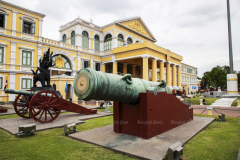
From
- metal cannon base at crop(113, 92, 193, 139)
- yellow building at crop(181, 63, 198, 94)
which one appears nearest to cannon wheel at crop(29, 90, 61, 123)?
metal cannon base at crop(113, 92, 193, 139)

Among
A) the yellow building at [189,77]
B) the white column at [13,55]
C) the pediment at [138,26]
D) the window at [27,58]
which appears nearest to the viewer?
the white column at [13,55]

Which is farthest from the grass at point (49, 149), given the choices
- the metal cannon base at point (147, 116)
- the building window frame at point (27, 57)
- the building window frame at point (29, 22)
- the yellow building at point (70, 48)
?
the building window frame at point (29, 22)

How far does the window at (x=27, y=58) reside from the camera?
17172 mm

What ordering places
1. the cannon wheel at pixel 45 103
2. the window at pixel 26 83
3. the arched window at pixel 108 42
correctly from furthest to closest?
the arched window at pixel 108 42 → the window at pixel 26 83 → the cannon wheel at pixel 45 103

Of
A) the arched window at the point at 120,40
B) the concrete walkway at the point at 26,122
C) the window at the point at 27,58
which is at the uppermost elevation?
the arched window at the point at 120,40

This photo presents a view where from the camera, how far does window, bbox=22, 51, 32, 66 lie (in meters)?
17.2

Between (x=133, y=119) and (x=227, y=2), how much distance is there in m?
24.3

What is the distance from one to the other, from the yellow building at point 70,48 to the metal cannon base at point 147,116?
12.9 metres

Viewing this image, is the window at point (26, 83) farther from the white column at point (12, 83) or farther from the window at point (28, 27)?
the window at point (28, 27)

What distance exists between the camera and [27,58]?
57.2ft

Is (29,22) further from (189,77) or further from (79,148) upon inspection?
(189,77)

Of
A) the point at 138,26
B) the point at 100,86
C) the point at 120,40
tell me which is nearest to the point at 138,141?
the point at 100,86

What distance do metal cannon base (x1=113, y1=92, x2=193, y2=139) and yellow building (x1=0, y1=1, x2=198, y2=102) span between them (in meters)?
12.9

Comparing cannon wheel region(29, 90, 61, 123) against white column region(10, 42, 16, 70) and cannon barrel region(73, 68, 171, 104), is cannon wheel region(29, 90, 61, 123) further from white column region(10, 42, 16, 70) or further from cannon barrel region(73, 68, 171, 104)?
white column region(10, 42, 16, 70)
